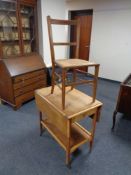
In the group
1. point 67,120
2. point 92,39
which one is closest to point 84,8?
point 92,39

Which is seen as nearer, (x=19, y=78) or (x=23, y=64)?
(x=19, y=78)

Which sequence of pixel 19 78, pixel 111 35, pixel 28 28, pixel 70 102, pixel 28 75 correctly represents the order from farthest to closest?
1. pixel 111 35
2. pixel 28 28
3. pixel 28 75
4. pixel 19 78
5. pixel 70 102

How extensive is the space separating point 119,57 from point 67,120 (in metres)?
3.32

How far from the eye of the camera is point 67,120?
4.56 ft

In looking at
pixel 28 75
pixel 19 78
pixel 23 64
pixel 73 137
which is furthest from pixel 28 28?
pixel 73 137

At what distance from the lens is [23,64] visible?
2.91 metres

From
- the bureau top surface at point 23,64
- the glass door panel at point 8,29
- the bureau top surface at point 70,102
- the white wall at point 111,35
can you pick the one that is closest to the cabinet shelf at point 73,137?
the bureau top surface at point 70,102

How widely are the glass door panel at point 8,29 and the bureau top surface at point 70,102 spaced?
1673 mm

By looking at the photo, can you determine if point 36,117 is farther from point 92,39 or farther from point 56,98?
point 92,39

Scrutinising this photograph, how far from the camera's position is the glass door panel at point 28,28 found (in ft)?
10.3

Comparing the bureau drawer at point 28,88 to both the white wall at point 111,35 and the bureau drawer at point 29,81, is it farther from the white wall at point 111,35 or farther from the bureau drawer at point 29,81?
the white wall at point 111,35

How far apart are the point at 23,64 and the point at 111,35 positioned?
263cm

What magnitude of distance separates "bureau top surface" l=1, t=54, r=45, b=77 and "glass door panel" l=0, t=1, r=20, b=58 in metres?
0.28

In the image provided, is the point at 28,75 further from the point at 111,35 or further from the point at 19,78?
the point at 111,35
